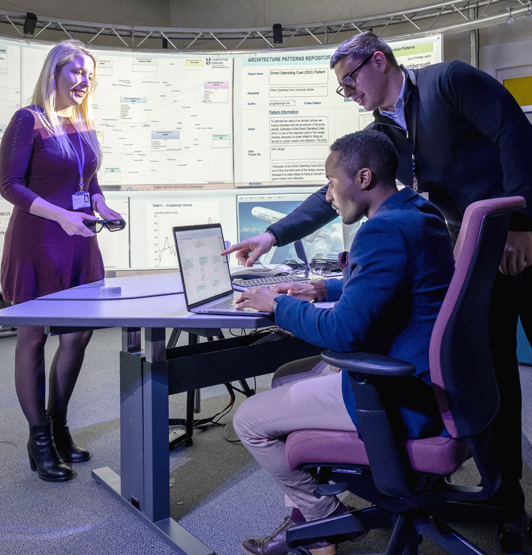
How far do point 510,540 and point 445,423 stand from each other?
2.14 feet

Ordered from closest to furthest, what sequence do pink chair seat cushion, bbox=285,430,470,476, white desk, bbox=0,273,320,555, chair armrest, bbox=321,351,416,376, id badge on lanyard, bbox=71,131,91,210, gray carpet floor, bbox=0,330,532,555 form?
chair armrest, bbox=321,351,416,376, pink chair seat cushion, bbox=285,430,470,476, white desk, bbox=0,273,320,555, gray carpet floor, bbox=0,330,532,555, id badge on lanyard, bbox=71,131,91,210

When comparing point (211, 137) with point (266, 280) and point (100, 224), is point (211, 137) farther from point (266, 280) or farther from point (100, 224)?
point (266, 280)

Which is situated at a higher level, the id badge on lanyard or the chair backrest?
the id badge on lanyard

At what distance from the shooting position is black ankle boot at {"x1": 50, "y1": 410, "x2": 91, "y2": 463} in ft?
6.86

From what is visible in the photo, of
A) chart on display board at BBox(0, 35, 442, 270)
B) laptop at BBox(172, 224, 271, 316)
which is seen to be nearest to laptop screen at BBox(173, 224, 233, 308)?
laptop at BBox(172, 224, 271, 316)

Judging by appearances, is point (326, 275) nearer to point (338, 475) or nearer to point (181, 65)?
point (338, 475)

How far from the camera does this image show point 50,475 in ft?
6.36

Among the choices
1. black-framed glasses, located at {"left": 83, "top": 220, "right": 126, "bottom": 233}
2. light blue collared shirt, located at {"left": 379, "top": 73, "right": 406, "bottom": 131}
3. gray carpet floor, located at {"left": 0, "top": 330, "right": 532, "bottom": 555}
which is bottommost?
gray carpet floor, located at {"left": 0, "top": 330, "right": 532, "bottom": 555}

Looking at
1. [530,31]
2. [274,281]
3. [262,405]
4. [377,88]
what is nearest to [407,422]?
[262,405]

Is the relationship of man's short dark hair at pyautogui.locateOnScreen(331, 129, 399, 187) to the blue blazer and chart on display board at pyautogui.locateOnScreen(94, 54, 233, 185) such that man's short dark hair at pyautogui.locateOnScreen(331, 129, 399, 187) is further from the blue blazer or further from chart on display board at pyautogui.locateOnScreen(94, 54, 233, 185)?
chart on display board at pyautogui.locateOnScreen(94, 54, 233, 185)

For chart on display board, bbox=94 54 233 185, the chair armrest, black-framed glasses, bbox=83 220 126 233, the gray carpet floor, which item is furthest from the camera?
chart on display board, bbox=94 54 233 185

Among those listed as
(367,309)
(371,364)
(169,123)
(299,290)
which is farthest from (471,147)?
(169,123)

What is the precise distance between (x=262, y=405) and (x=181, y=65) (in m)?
3.35

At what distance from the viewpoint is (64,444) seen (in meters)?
2.12
